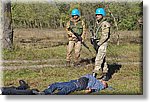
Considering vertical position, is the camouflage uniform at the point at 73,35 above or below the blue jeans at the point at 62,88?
above

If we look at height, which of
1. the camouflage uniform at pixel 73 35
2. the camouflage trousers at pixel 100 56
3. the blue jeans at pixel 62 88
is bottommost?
the blue jeans at pixel 62 88

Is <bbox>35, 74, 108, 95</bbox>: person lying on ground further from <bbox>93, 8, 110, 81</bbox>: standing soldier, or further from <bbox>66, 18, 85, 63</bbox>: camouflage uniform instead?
<bbox>66, 18, 85, 63</bbox>: camouflage uniform

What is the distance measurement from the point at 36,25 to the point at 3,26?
0.31 metres

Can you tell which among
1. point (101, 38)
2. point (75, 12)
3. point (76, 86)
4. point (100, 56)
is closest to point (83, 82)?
point (76, 86)

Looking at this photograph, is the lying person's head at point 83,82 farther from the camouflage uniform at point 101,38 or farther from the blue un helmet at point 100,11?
the blue un helmet at point 100,11

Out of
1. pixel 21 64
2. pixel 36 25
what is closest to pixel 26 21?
pixel 36 25

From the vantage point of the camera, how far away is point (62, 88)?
4336 mm

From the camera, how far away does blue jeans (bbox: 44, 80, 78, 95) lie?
171 inches

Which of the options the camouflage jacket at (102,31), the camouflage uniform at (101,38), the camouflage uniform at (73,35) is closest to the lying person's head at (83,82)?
the camouflage uniform at (101,38)

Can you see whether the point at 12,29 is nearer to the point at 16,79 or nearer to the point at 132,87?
the point at 16,79

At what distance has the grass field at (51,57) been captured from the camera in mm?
4363

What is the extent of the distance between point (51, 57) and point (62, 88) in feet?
1.02

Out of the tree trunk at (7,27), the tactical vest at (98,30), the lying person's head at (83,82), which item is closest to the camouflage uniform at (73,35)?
the tactical vest at (98,30)

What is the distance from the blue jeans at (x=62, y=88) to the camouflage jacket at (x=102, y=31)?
1.50 feet
